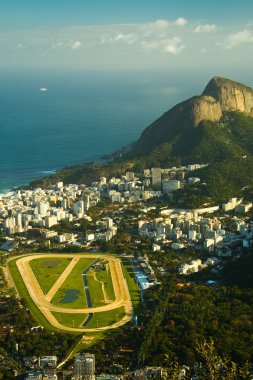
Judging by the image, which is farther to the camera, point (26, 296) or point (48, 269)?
point (48, 269)

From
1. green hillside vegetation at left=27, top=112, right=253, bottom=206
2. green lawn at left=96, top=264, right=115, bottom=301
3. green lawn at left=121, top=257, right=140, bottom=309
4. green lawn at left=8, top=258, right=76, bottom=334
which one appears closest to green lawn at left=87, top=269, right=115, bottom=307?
green lawn at left=96, top=264, right=115, bottom=301

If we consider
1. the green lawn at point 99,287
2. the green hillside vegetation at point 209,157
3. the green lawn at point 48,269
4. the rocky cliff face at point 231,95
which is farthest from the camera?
the rocky cliff face at point 231,95

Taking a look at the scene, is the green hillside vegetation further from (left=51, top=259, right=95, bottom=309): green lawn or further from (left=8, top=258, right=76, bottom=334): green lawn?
(left=8, top=258, right=76, bottom=334): green lawn

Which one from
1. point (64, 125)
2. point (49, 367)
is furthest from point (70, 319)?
point (64, 125)

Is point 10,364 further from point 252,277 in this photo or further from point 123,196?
point 123,196

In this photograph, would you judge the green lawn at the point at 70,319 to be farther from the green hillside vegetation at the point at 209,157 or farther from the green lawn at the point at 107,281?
the green hillside vegetation at the point at 209,157

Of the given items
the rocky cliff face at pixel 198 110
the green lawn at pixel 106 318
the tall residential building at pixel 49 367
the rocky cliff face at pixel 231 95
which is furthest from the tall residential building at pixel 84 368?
the rocky cliff face at pixel 231 95

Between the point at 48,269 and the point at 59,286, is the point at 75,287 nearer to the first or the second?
the point at 59,286

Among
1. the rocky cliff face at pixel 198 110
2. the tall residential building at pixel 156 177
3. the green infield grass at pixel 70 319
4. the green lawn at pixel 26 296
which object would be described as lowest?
the green infield grass at pixel 70 319
